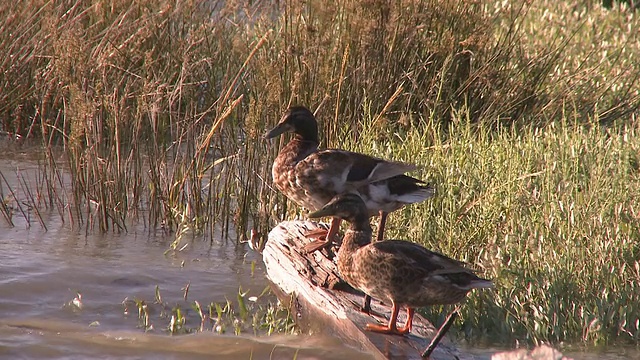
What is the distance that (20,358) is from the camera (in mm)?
5484

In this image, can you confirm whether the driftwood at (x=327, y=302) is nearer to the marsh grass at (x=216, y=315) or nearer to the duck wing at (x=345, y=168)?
the marsh grass at (x=216, y=315)

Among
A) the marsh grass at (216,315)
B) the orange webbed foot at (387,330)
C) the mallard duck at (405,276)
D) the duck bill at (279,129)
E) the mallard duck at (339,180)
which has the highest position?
the duck bill at (279,129)

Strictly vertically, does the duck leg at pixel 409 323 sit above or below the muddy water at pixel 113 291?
above

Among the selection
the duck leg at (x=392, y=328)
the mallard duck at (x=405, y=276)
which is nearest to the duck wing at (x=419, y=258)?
the mallard duck at (x=405, y=276)

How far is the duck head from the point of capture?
266 inches

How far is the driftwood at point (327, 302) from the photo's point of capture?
5.02m

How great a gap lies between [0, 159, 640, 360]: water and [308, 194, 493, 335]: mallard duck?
0.49 meters

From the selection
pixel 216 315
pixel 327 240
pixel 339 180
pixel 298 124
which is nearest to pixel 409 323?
pixel 327 240

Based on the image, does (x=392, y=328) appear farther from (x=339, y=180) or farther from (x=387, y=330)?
(x=339, y=180)

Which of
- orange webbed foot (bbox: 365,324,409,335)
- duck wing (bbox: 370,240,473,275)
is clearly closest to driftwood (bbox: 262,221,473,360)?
orange webbed foot (bbox: 365,324,409,335)

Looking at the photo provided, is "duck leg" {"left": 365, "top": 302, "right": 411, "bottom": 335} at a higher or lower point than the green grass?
lower

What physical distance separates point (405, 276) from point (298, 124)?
208 cm

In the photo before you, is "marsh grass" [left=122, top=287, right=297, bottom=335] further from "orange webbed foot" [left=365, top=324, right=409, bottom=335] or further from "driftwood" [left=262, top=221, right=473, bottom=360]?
"orange webbed foot" [left=365, top=324, right=409, bottom=335]

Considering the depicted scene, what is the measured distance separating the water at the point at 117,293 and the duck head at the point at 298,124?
103 centimetres
